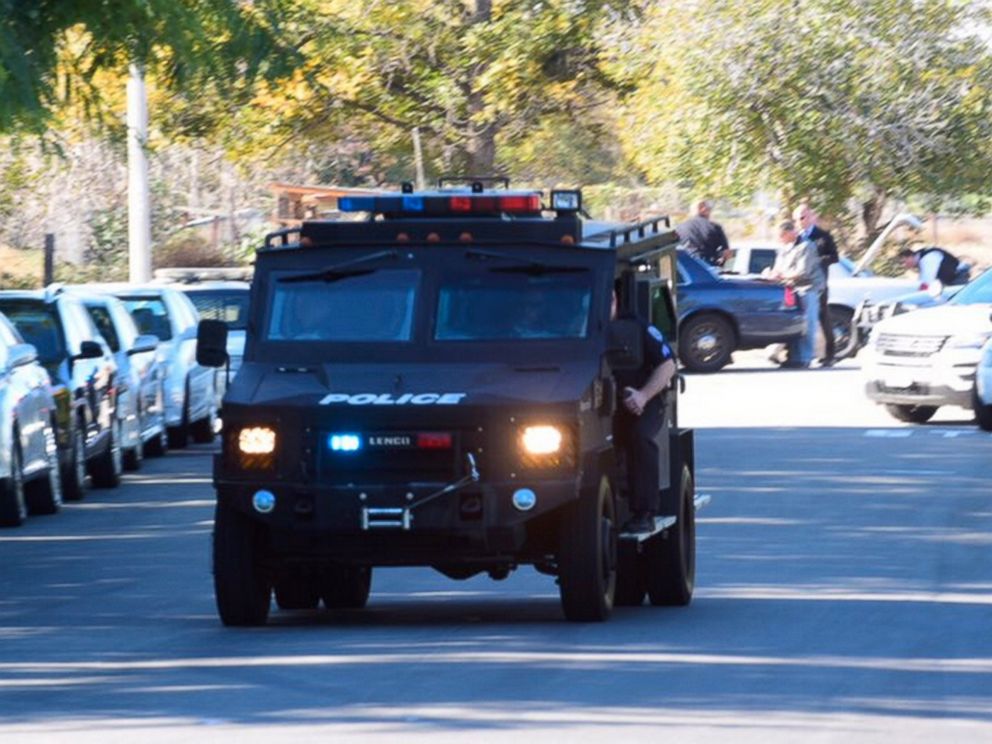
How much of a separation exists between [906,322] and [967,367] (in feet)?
3.65

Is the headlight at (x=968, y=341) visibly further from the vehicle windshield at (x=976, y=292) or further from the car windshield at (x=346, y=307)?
the car windshield at (x=346, y=307)

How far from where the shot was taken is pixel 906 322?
27.2m

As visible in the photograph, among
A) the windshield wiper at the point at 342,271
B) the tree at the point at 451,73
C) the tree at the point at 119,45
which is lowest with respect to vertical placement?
the windshield wiper at the point at 342,271

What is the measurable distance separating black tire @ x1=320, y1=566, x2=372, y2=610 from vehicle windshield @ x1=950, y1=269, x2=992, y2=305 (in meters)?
15.2

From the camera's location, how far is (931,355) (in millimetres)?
26469

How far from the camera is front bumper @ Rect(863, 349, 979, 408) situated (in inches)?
1035

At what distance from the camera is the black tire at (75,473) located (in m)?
21.2

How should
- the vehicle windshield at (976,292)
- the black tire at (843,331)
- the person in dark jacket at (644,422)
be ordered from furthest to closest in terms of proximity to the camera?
the black tire at (843,331), the vehicle windshield at (976,292), the person in dark jacket at (644,422)

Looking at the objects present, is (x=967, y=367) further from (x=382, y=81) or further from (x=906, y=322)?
(x=382, y=81)

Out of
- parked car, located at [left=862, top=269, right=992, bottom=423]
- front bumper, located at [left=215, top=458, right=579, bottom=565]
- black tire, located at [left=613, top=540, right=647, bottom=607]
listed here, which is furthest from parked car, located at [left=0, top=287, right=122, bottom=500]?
front bumper, located at [left=215, top=458, right=579, bottom=565]

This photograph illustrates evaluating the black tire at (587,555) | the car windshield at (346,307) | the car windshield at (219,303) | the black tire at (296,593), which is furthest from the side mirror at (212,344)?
the car windshield at (219,303)

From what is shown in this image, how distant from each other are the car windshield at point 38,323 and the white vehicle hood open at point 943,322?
9333 millimetres

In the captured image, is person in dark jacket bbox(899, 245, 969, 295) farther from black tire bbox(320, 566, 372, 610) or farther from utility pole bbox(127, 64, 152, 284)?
black tire bbox(320, 566, 372, 610)

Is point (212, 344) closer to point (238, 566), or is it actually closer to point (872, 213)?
point (238, 566)
